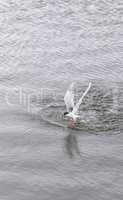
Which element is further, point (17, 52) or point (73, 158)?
point (17, 52)

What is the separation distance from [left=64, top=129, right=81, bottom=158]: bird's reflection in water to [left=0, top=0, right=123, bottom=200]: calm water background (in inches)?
1.6

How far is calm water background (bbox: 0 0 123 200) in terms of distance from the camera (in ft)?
59.2

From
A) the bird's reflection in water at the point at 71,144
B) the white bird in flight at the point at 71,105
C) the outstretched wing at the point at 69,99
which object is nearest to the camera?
the bird's reflection in water at the point at 71,144

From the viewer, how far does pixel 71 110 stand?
2238 centimetres

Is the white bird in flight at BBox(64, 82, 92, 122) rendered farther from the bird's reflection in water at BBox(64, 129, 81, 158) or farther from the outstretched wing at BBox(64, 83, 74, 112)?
the bird's reflection in water at BBox(64, 129, 81, 158)

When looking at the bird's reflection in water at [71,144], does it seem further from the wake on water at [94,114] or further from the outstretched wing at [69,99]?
the outstretched wing at [69,99]

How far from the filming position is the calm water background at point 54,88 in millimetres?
18031

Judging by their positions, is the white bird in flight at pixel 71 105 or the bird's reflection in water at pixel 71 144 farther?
the white bird in flight at pixel 71 105

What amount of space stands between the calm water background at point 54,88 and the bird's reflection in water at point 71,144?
0.13ft

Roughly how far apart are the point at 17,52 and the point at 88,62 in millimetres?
4241

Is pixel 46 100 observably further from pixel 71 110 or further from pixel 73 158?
pixel 73 158

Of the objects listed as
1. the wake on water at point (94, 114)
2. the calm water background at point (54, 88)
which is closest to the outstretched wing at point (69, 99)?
the wake on water at point (94, 114)

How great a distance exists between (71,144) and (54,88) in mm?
4582

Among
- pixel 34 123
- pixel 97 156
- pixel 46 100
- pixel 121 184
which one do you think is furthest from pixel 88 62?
pixel 121 184
